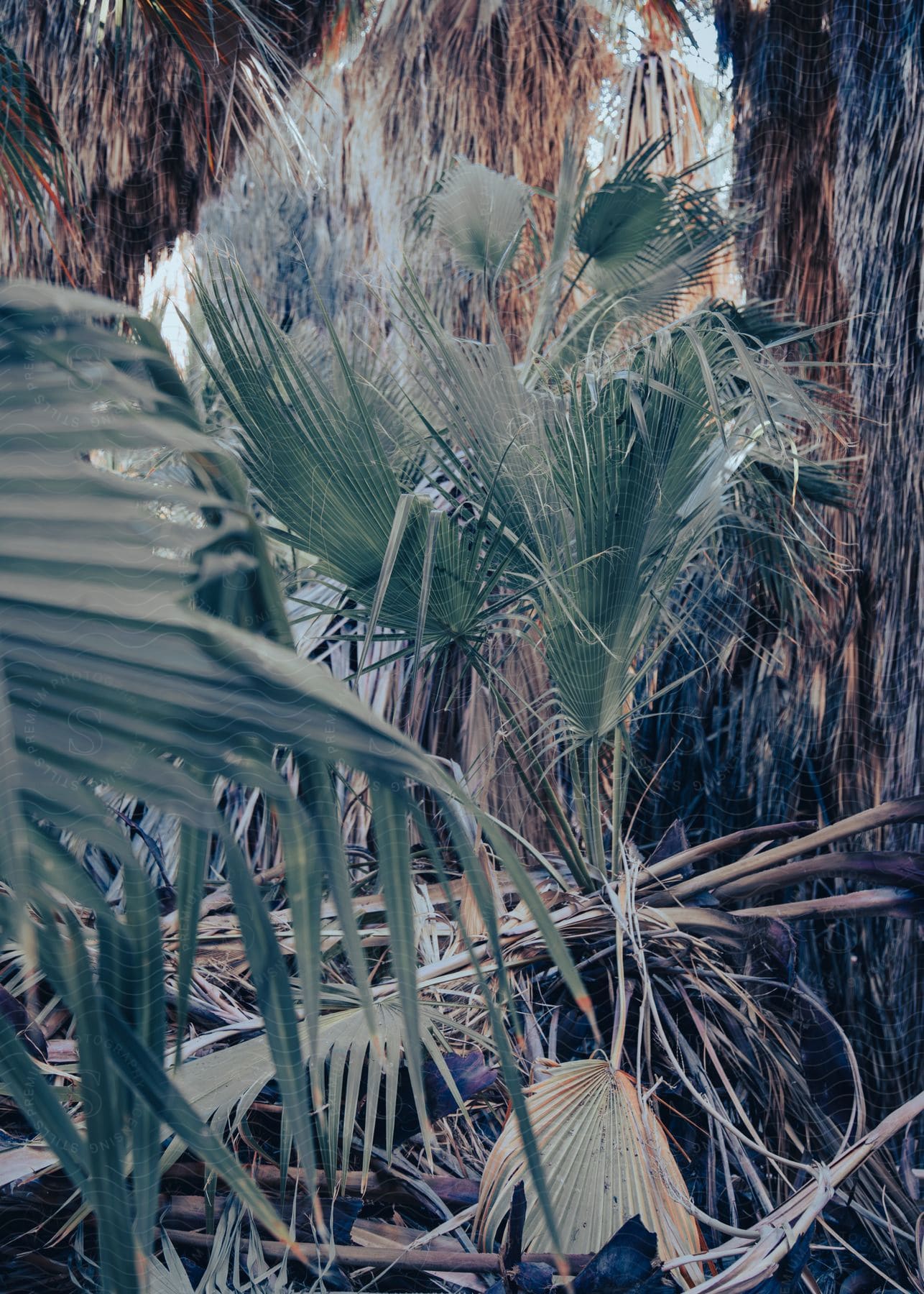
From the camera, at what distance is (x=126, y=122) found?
2629 millimetres

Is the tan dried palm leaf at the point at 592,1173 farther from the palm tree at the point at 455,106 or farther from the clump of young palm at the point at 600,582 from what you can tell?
the palm tree at the point at 455,106

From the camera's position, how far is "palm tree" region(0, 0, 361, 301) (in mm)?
2121

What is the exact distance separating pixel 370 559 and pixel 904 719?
0.96m

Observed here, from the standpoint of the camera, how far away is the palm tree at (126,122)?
212cm

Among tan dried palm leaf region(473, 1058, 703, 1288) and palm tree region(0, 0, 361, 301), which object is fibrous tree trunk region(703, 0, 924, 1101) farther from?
palm tree region(0, 0, 361, 301)

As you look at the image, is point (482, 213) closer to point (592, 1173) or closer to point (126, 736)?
point (592, 1173)

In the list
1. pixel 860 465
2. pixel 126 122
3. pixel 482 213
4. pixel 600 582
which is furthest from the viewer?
pixel 126 122

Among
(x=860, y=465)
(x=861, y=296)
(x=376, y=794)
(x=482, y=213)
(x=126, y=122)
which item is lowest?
(x=376, y=794)

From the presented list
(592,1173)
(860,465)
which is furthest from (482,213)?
(592,1173)

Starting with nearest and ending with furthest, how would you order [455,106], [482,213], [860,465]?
[860,465] < [482,213] < [455,106]

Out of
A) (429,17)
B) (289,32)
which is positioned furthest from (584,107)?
(289,32)

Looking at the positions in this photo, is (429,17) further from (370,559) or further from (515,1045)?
(515,1045)

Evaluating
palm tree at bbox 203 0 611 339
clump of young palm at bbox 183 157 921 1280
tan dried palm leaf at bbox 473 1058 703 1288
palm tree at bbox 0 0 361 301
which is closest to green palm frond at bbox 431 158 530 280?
palm tree at bbox 0 0 361 301

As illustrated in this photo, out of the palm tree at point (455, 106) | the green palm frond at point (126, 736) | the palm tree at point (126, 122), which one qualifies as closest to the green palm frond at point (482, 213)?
the palm tree at point (126, 122)
